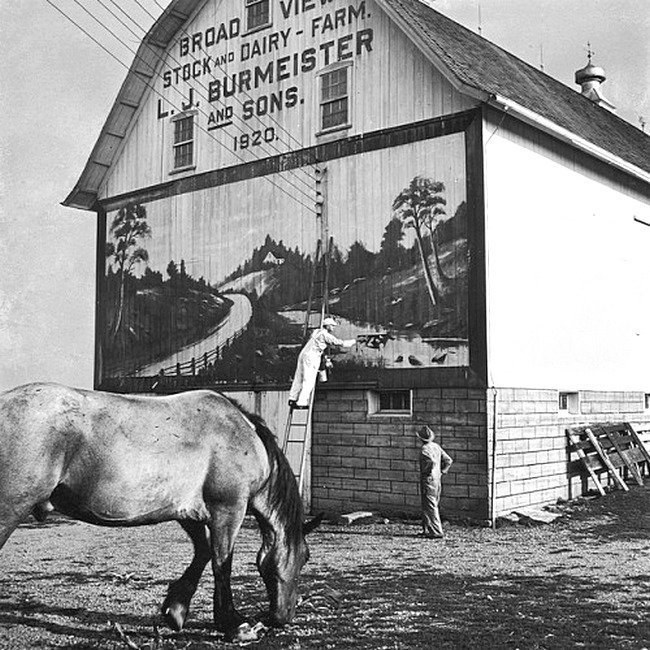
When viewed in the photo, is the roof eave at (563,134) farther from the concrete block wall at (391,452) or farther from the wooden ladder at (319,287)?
the concrete block wall at (391,452)

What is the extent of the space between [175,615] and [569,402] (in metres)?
11.4

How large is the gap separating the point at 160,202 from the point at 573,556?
1207 centimetres

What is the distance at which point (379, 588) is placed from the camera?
9.47 metres

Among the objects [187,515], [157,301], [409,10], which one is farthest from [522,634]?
[157,301]

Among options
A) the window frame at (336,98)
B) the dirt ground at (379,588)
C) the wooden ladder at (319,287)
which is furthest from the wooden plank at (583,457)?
the window frame at (336,98)

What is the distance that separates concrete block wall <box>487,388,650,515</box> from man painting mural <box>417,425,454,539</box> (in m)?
1.21

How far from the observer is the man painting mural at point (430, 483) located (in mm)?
13355

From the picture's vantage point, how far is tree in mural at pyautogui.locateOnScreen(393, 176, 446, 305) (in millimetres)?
15312

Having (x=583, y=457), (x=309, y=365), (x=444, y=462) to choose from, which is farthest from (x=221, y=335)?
(x=583, y=457)

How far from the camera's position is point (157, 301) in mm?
19828

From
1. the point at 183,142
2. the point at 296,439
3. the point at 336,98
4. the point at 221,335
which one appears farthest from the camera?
the point at 183,142

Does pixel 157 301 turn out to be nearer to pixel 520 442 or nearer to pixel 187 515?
pixel 520 442

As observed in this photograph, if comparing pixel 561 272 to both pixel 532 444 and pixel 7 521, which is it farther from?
pixel 7 521

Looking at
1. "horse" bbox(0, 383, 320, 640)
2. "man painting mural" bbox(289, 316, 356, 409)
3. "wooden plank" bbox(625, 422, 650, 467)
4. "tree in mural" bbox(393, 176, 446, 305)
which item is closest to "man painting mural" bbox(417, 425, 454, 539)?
"man painting mural" bbox(289, 316, 356, 409)
